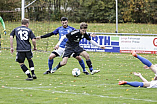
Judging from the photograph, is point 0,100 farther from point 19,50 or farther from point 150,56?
point 150,56

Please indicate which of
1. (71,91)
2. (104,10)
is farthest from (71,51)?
(104,10)

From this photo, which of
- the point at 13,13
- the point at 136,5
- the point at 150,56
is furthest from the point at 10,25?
the point at 136,5

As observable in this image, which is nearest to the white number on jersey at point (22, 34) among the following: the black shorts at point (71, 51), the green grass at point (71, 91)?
the green grass at point (71, 91)

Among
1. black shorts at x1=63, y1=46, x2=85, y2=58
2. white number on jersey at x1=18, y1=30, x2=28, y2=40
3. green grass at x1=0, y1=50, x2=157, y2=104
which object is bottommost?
green grass at x1=0, y1=50, x2=157, y2=104

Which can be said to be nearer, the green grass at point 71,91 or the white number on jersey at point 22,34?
the green grass at point 71,91

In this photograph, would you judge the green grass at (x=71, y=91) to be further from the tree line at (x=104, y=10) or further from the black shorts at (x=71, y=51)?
the tree line at (x=104, y=10)

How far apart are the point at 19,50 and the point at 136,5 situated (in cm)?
4587

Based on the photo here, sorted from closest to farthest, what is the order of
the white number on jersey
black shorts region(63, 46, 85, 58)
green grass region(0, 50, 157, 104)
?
1. green grass region(0, 50, 157, 104)
2. the white number on jersey
3. black shorts region(63, 46, 85, 58)

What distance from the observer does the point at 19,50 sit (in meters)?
10.5

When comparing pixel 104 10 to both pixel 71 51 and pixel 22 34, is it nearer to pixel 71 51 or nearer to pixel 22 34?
pixel 71 51

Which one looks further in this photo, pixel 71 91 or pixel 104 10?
pixel 104 10

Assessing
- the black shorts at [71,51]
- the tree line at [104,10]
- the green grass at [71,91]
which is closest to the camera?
the green grass at [71,91]

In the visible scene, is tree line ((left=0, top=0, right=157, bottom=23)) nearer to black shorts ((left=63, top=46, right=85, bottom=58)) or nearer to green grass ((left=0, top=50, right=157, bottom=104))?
black shorts ((left=63, top=46, right=85, bottom=58))

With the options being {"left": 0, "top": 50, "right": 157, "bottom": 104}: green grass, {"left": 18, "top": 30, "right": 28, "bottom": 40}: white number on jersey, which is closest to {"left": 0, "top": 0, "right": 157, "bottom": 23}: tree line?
{"left": 0, "top": 50, "right": 157, "bottom": 104}: green grass
